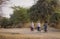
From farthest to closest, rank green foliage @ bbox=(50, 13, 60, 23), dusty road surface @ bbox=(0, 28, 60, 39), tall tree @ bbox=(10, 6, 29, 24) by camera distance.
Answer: tall tree @ bbox=(10, 6, 29, 24) < green foliage @ bbox=(50, 13, 60, 23) < dusty road surface @ bbox=(0, 28, 60, 39)

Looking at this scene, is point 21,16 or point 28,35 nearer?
point 28,35

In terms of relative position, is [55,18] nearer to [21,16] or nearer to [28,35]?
[21,16]

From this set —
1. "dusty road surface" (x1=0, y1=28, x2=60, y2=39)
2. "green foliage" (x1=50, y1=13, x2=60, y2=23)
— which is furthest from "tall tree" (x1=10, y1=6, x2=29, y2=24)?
"dusty road surface" (x1=0, y1=28, x2=60, y2=39)

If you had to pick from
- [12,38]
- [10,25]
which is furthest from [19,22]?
[12,38]

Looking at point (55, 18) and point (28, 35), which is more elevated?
point (55, 18)

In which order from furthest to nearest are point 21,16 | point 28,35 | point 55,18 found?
point 21,16, point 55,18, point 28,35

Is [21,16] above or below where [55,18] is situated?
above

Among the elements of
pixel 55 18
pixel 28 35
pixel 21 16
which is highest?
pixel 21 16

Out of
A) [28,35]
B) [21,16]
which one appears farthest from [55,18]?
[28,35]

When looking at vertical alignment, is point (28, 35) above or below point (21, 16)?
below

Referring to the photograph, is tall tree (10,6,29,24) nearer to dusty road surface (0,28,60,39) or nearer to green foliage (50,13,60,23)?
green foliage (50,13,60,23)

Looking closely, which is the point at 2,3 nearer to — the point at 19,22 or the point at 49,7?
the point at 49,7

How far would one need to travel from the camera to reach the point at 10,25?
24.3 meters

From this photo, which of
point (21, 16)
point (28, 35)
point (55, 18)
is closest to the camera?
point (28, 35)
